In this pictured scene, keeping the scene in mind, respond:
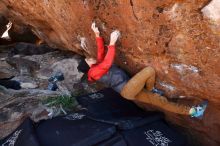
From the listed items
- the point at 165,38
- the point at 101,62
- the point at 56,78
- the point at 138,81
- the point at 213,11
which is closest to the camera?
the point at 213,11

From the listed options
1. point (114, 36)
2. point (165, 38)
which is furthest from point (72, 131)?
point (165, 38)

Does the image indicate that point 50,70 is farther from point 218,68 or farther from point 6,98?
point 218,68

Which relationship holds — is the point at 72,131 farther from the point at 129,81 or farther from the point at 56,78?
the point at 56,78

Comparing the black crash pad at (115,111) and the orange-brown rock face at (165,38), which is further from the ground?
the orange-brown rock face at (165,38)

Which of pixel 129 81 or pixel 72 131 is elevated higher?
pixel 129 81

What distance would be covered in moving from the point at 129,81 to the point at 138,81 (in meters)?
0.12

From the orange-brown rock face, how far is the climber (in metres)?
0.12

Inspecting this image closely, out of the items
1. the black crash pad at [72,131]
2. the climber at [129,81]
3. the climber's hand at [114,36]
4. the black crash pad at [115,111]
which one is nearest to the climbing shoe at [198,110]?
the climber at [129,81]

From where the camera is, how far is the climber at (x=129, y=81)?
4.88 m

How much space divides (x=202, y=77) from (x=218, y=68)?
0.94 feet

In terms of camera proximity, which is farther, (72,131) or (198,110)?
(198,110)

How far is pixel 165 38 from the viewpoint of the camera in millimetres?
4496

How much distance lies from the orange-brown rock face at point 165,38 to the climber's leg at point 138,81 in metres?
0.11

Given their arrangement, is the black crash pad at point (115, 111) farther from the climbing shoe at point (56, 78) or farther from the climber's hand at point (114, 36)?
the climbing shoe at point (56, 78)
